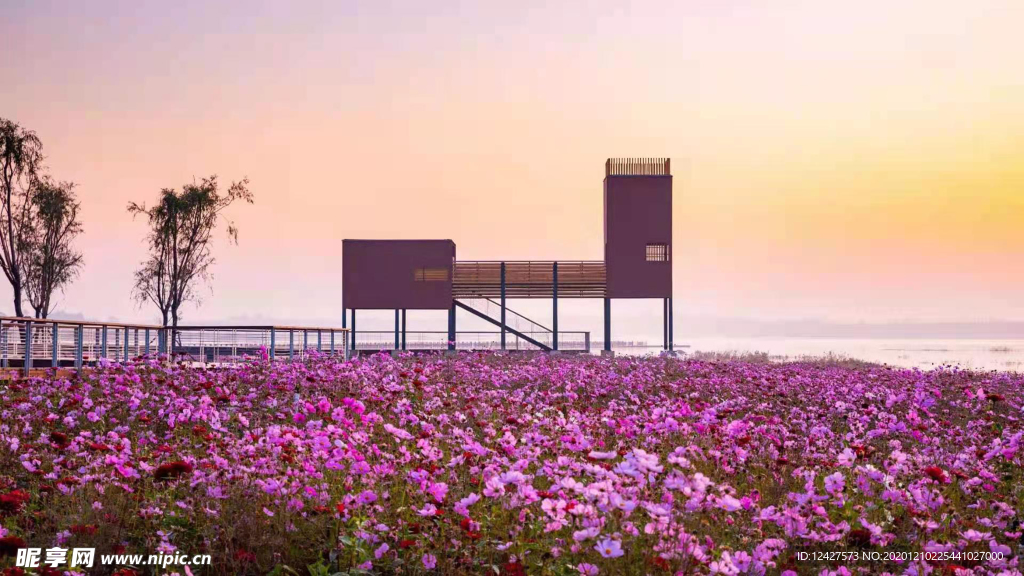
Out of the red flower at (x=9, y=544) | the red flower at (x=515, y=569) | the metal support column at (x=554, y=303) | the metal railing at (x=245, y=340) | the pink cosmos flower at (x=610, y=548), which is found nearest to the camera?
the pink cosmos flower at (x=610, y=548)

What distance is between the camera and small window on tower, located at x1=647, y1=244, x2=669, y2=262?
133 feet

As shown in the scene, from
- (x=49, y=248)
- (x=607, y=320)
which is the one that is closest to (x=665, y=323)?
(x=607, y=320)

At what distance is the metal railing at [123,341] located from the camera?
18.6 m

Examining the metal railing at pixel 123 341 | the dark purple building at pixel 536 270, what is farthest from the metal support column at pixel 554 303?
the metal railing at pixel 123 341

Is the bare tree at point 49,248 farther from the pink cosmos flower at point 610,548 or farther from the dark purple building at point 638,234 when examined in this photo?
the pink cosmos flower at point 610,548

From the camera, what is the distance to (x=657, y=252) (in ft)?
134

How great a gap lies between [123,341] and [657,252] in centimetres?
2436

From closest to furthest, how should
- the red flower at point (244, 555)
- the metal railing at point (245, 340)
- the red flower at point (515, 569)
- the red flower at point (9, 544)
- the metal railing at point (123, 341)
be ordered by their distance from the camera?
the red flower at point (515, 569) < the red flower at point (9, 544) < the red flower at point (244, 555) < the metal railing at point (123, 341) < the metal railing at point (245, 340)

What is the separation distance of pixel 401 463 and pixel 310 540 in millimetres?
1216

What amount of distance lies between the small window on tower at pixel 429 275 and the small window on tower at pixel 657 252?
30.4 feet

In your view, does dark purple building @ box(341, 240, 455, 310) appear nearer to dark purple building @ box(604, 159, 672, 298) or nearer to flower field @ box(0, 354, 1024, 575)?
dark purple building @ box(604, 159, 672, 298)

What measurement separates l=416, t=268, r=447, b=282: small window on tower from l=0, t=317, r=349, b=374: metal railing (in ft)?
31.3

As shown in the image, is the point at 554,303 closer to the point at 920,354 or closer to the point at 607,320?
the point at 607,320

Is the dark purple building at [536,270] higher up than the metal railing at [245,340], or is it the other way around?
the dark purple building at [536,270]
